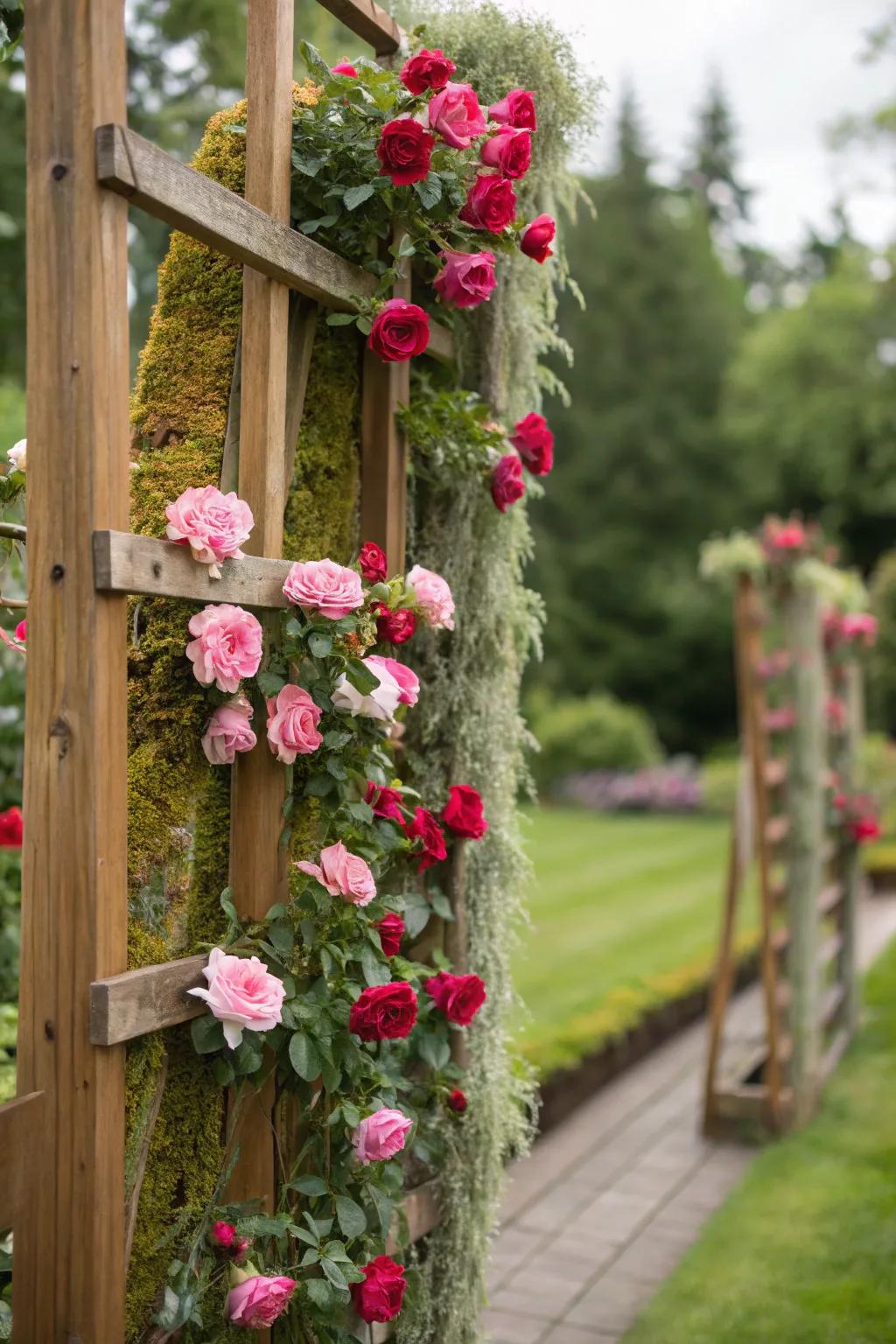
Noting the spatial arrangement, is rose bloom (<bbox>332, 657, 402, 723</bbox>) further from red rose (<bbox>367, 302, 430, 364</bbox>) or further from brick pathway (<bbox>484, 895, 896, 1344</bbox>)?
brick pathway (<bbox>484, 895, 896, 1344</bbox>)

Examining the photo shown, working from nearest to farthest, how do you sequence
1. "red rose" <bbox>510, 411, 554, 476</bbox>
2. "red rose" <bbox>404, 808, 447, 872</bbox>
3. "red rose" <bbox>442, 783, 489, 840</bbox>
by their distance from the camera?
"red rose" <bbox>404, 808, 447, 872</bbox> → "red rose" <bbox>442, 783, 489, 840</bbox> → "red rose" <bbox>510, 411, 554, 476</bbox>

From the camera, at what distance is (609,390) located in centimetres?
2103

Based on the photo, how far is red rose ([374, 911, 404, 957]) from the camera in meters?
2.00

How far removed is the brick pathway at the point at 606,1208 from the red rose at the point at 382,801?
177 cm

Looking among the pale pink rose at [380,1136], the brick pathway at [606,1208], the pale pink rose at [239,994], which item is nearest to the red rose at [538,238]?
the pale pink rose at [239,994]

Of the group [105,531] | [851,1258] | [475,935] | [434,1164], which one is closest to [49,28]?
[105,531]

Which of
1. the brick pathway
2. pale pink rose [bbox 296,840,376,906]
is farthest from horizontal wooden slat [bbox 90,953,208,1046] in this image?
the brick pathway

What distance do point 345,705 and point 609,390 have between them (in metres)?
20.0

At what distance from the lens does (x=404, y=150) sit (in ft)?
6.01

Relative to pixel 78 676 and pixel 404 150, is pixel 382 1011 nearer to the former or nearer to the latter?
pixel 78 676

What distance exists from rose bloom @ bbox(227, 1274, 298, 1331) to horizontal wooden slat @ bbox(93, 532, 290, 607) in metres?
0.96

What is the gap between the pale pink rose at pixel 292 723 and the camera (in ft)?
5.83

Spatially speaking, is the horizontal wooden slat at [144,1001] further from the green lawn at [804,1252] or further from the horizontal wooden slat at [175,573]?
the green lawn at [804,1252]

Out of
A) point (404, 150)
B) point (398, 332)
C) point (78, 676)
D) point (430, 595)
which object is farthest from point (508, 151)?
point (78, 676)
